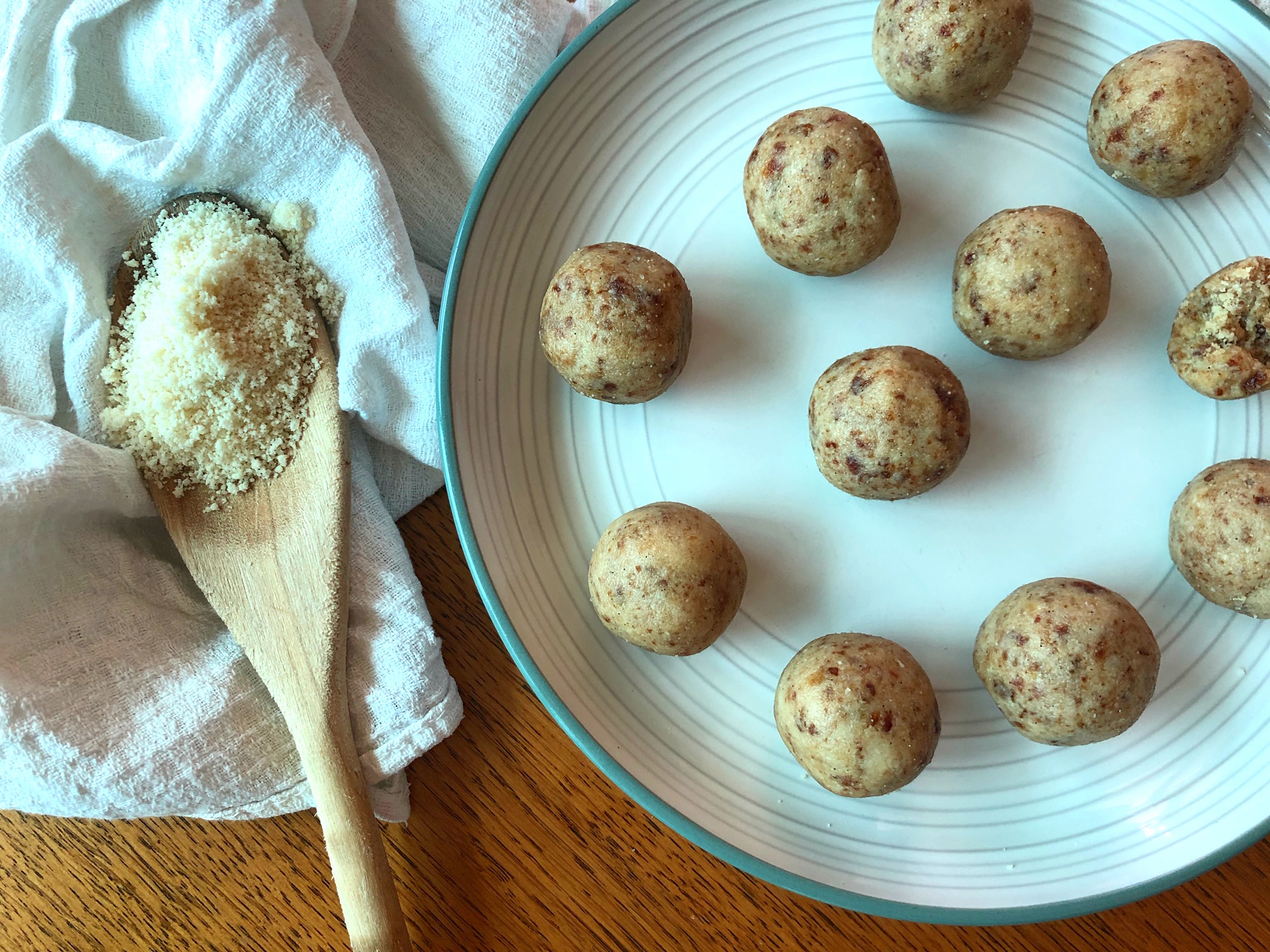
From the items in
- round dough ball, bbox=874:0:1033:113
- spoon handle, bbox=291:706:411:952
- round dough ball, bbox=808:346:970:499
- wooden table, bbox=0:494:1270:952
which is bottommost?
wooden table, bbox=0:494:1270:952

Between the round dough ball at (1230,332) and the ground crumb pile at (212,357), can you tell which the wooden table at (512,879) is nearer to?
the ground crumb pile at (212,357)

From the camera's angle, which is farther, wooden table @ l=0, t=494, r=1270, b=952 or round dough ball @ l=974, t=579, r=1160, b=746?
wooden table @ l=0, t=494, r=1270, b=952

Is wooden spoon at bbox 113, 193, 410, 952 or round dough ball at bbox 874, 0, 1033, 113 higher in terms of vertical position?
round dough ball at bbox 874, 0, 1033, 113

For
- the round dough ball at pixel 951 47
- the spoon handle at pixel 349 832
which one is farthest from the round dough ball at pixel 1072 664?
the spoon handle at pixel 349 832

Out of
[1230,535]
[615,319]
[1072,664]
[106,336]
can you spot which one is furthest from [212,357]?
[1230,535]

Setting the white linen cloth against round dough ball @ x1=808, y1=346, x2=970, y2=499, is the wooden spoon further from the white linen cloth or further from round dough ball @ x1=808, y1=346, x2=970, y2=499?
round dough ball @ x1=808, y1=346, x2=970, y2=499

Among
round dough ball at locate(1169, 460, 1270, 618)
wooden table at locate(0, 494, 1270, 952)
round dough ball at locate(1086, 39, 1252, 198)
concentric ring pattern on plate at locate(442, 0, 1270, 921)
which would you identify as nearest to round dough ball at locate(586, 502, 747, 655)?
concentric ring pattern on plate at locate(442, 0, 1270, 921)

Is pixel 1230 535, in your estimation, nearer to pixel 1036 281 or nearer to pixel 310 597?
pixel 1036 281
